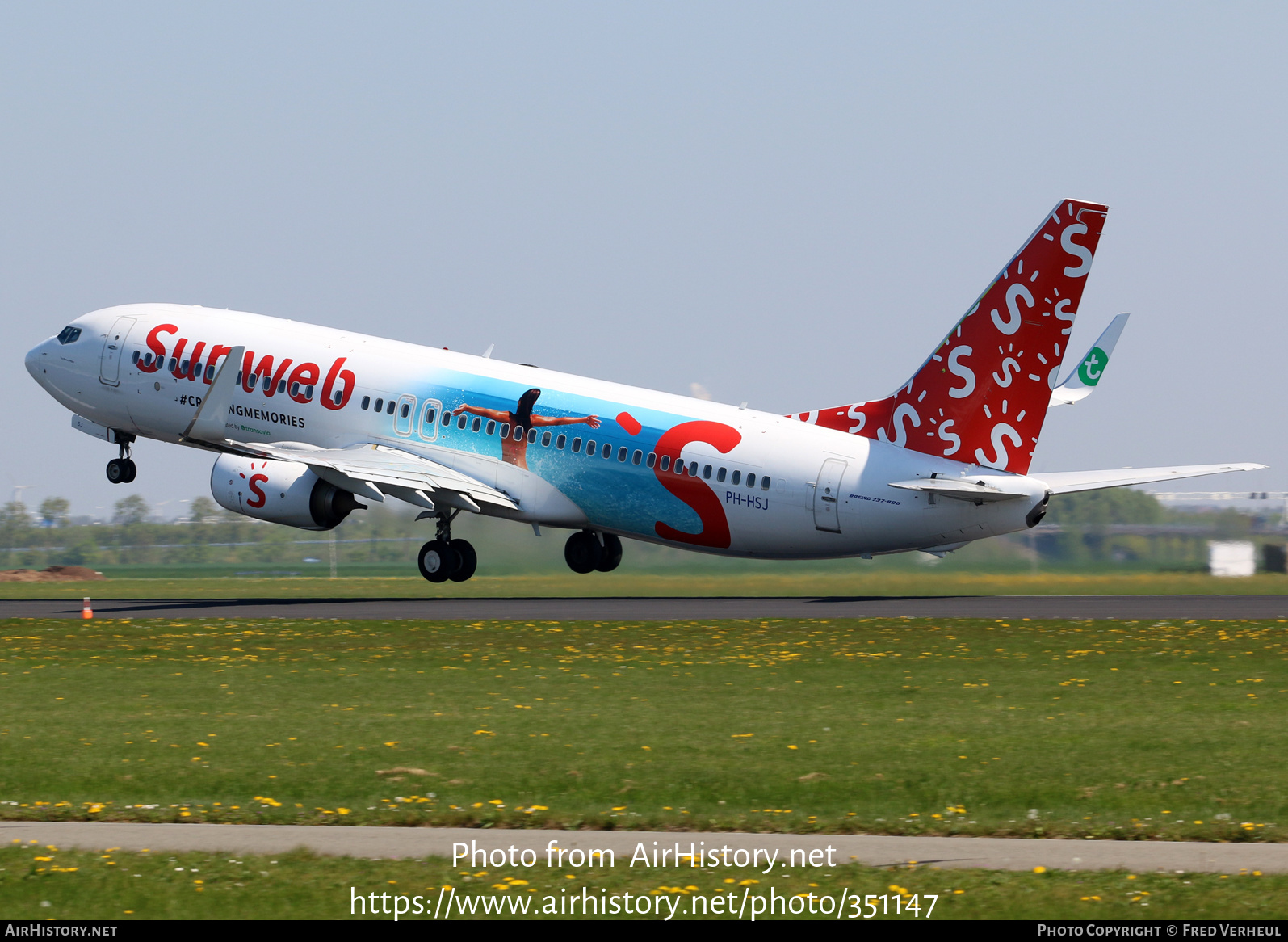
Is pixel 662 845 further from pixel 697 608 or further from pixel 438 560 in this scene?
pixel 438 560

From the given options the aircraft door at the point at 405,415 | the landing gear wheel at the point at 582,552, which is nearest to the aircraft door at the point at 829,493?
the landing gear wheel at the point at 582,552

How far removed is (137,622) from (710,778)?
23957 millimetres

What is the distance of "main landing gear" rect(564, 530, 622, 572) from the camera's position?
50062 mm

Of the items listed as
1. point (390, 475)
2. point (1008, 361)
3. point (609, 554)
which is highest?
point (1008, 361)

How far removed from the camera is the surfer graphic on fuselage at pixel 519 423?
46.4 metres

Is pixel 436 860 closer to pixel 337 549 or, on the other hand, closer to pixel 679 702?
pixel 679 702

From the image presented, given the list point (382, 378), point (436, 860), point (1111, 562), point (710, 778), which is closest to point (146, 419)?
point (382, 378)

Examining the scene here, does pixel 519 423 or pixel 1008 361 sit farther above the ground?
pixel 1008 361

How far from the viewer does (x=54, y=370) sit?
175 ft

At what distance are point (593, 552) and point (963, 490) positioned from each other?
14.3 metres

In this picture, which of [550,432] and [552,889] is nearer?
[552,889]

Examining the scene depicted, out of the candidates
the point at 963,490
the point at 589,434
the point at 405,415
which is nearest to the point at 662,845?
the point at 963,490

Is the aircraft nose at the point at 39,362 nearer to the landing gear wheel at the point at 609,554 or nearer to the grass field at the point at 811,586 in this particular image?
the grass field at the point at 811,586

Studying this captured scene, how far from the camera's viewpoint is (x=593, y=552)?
50.1m
